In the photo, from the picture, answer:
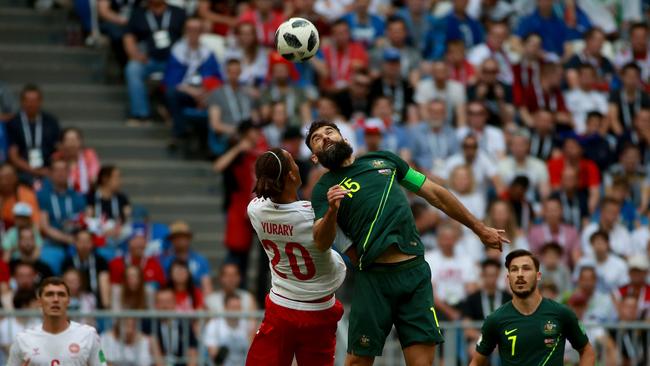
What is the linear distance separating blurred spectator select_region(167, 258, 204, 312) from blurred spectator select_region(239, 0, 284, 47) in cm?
455

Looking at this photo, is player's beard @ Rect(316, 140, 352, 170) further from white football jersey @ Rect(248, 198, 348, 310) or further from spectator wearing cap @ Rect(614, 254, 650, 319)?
spectator wearing cap @ Rect(614, 254, 650, 319)

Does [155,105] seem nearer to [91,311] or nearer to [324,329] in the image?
[91,311]

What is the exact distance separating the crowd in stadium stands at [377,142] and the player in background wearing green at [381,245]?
17.4ft

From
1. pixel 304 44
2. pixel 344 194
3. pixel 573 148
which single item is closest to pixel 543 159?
pixel 573 148

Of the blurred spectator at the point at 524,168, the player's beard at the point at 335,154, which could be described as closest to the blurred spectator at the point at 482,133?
the blurred spectator at the point at 524,168

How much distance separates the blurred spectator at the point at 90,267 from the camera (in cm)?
1714

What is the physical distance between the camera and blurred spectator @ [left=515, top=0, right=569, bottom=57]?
22.7 meters

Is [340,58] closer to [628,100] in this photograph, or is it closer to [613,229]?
[628,100]

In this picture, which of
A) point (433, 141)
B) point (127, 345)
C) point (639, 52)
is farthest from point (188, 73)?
point (639, 52)

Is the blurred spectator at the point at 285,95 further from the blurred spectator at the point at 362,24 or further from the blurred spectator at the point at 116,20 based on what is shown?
the blurred spectator at the point at 116,20

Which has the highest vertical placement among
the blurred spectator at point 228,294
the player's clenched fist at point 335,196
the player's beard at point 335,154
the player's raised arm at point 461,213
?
the player's beard at point 335,154

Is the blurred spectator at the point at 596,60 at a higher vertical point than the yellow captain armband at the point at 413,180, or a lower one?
higher

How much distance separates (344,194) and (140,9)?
10.7 meters

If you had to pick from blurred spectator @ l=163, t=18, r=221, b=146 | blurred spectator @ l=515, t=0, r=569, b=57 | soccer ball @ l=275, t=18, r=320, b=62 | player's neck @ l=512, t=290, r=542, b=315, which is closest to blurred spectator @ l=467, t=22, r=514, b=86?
blurred spectator @ l=515, t=0, r=569, b=57
